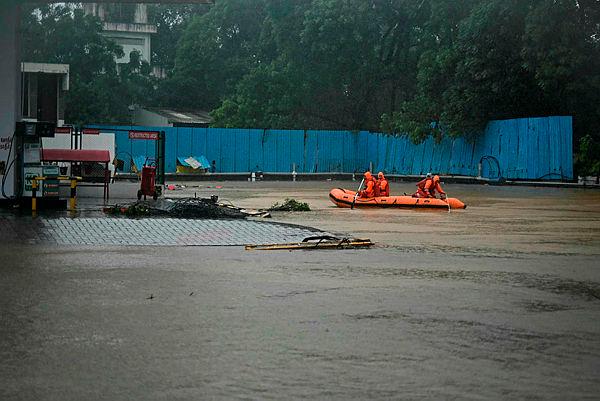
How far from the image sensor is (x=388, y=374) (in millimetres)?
6730

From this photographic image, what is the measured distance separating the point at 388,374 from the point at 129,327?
2574mm

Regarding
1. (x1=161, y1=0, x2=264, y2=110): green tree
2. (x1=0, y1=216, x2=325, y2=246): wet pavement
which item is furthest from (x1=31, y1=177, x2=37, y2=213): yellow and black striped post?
(x1=161, y1=0, x2=264, y2=110): green tree

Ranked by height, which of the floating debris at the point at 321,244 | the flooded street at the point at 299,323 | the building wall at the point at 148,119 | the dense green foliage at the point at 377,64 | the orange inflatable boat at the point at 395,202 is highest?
the dense green foliage at the point at 377,64

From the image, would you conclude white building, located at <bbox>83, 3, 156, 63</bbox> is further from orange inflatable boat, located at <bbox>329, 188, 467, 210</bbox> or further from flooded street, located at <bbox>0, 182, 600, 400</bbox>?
flooded street, located at <bbox>0, 182, 600, 400</bbox>

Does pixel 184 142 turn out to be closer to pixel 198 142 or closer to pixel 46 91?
pixel 198 142

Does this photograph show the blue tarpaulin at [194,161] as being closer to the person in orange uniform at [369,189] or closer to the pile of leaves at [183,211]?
the person in orange uniform at [369,189]

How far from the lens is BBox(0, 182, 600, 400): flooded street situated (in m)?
6.45

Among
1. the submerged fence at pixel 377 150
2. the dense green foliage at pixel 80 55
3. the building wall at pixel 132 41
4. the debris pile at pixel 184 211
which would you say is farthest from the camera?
the building wall at pixel 132 41

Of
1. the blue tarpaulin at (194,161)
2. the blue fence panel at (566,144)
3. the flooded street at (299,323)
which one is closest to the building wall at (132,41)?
the blue tarpaulin at (194,161)

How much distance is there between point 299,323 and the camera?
862 cm

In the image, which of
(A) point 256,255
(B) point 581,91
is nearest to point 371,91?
(B) point 581,91

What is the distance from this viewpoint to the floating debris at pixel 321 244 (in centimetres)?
1509

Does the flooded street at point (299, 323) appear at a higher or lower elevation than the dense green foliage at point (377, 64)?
lower

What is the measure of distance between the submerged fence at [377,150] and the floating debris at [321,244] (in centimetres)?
3098
